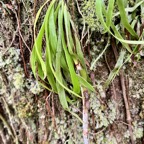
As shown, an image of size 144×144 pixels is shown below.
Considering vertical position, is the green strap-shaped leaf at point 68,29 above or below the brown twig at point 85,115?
above

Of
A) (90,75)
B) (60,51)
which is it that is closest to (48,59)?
(60,51)

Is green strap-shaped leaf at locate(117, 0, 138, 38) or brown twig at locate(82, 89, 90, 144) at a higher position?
green strap-shaped leaf at locate(117, 0, 138, 38)

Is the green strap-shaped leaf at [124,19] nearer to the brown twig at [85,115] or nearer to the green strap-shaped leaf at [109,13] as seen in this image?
the green strap-shaped leaf at [109,13]

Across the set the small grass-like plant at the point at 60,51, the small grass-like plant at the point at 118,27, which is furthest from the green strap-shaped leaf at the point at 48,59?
the small grass-like plant at the point at 118,27

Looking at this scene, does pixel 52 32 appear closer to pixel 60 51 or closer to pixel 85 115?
pixel 60 51

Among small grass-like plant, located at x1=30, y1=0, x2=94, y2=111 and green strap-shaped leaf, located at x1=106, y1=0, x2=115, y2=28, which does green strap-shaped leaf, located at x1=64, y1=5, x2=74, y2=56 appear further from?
green strap-shaped leaf, located at x1=106, y1=0, x2=115, y2=28

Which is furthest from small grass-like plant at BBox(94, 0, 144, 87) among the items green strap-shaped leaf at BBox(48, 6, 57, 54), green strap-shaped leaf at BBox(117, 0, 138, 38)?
green strap-shaped leaf at BBox(48, 6, 57, 54)

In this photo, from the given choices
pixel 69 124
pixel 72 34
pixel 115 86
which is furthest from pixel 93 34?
pixel 69 124

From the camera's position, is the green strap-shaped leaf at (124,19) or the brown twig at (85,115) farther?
the brown twig at (85,115)

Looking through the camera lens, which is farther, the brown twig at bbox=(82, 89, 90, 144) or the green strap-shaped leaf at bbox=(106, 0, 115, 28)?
the brown twig at bbox=(82, 89, 90, 144)
